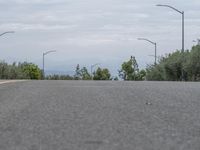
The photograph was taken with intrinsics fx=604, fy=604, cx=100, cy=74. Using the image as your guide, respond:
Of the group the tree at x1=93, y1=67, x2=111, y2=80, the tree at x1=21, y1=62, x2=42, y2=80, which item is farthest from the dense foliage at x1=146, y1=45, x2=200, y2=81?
the tree at x1=93, y1=67, x2=111, y2=80

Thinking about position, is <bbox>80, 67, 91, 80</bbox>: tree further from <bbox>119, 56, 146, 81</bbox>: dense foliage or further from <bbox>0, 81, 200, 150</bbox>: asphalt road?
<bbox>0, 81, 200, 150</bbox>: asphalt road

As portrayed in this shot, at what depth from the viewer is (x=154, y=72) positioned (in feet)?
241

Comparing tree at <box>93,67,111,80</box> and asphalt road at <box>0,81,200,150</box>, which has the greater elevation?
tree at <box>93,67,111,80</box>

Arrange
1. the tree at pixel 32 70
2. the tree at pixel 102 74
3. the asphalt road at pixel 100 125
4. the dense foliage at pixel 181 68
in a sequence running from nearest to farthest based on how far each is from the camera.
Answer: the asphalt road at pixel 100 125 → the dense foliage at pixel 181 68 → the tree at pixel 32 70 → the tree at pixel 102 74

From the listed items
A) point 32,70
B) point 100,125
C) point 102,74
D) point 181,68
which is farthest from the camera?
point 102,74

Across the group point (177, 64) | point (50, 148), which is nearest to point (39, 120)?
point (50, 148)

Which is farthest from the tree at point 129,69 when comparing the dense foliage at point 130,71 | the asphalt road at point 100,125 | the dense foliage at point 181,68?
the asphalt road at point 100,125

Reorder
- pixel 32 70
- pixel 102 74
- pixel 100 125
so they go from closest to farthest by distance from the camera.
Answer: pixel 100 125, pixel 32 70, pixel 102 74

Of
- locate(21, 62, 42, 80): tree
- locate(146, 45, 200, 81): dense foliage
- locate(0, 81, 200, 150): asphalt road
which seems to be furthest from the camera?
locate(21, 62, 42, 80): tree

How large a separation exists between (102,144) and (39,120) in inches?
142

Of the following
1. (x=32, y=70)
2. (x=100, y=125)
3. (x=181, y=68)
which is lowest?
(x=100, y=125)

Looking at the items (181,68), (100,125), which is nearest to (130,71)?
(181,68)

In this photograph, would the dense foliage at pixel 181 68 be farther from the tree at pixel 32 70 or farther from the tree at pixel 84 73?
the tree at pixel 84 73

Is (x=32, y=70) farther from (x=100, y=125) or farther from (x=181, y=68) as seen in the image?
(x=100, y=125)
